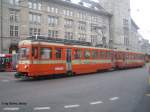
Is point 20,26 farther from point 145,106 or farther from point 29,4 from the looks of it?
point 145,106

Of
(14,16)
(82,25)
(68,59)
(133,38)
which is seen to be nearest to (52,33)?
(14,16)

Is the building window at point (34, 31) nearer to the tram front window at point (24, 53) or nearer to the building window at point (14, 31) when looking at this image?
the building window at point (14, 31)

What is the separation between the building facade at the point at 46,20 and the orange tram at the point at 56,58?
12.9m

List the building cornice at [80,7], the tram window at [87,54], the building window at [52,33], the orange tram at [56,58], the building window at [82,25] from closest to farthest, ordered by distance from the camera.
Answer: the orange tram at [56,58] < the tram window at [87,54] < the building window at [52,33] < the building cornice at [80,7] < the building window at [82,25]

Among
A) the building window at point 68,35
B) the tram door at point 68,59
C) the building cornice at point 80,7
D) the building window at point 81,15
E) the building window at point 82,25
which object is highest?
the building cornice at point 80,7

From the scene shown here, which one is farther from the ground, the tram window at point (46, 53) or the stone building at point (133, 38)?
the stone building at point (133, 38)

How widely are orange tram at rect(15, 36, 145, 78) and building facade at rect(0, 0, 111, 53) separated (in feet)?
42.2

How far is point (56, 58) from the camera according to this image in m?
19.7

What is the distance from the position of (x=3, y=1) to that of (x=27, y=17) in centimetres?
570

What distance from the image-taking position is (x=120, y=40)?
78125mm

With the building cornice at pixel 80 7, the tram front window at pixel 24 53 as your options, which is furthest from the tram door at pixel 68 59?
the building cornice at pixel 80 7

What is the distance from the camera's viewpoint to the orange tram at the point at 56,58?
17.9m

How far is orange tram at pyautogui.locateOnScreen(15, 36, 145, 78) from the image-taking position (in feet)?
58.6

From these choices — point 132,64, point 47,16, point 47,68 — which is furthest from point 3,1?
point 47,68
